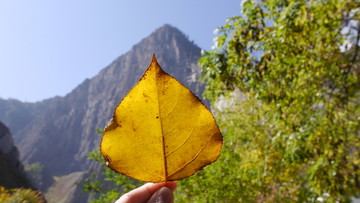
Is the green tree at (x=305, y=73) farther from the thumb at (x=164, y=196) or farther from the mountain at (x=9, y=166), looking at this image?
the mountain at (x=9, y=166)

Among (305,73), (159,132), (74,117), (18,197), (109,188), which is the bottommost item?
(18,197)

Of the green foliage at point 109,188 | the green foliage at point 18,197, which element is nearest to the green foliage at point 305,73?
the green foliage at point 109,188

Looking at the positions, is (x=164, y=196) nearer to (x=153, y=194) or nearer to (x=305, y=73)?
(x=153, y=194)

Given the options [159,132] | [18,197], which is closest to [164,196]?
[159,132]

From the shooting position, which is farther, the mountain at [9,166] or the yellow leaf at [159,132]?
the mountain at [9,166]

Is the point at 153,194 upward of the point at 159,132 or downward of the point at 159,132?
Answer: downward

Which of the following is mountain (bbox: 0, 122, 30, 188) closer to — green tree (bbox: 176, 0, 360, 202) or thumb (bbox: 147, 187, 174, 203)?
green tree (bbox: 176, 0, 360, 202)
